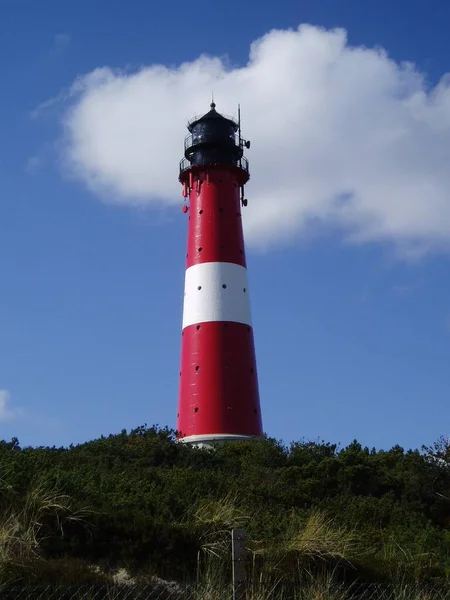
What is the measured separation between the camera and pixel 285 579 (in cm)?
1045

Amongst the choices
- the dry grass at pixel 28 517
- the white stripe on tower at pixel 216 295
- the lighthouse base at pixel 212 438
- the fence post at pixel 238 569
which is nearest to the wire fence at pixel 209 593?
the fence post at pixel 238 569

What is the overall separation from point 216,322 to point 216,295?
1091 mm

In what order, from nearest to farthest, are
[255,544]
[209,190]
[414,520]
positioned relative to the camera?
[255,544] → [414,520] → [209,190]

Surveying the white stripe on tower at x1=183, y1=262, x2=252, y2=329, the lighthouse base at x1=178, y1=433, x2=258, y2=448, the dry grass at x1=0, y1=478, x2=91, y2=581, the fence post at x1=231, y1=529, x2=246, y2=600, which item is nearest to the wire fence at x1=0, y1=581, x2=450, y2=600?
the fence post at x1=231, y1=529, x2=246, y2=600

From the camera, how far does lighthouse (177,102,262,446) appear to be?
29.6 m

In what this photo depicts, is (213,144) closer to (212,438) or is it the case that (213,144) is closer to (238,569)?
(212,438)

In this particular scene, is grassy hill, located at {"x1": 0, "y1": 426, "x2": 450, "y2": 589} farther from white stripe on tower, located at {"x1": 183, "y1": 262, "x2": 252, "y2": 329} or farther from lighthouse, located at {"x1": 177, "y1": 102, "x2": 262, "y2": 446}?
white stripe on tower, located at {"x1": 183, "y1": 262, "x2": 252, "y2": 329}

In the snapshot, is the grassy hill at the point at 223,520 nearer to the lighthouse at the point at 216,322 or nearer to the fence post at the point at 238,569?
the fence post at the point at 238,569

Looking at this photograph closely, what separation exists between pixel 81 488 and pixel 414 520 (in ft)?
27.4

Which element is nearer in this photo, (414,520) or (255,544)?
(255,544)

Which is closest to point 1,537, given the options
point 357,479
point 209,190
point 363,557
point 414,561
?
point 363,557

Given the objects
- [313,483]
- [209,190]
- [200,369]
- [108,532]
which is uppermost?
[209,190]

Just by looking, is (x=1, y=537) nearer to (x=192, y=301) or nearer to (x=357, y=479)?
(x=357, y=479)

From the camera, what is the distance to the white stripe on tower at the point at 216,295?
3048cm
